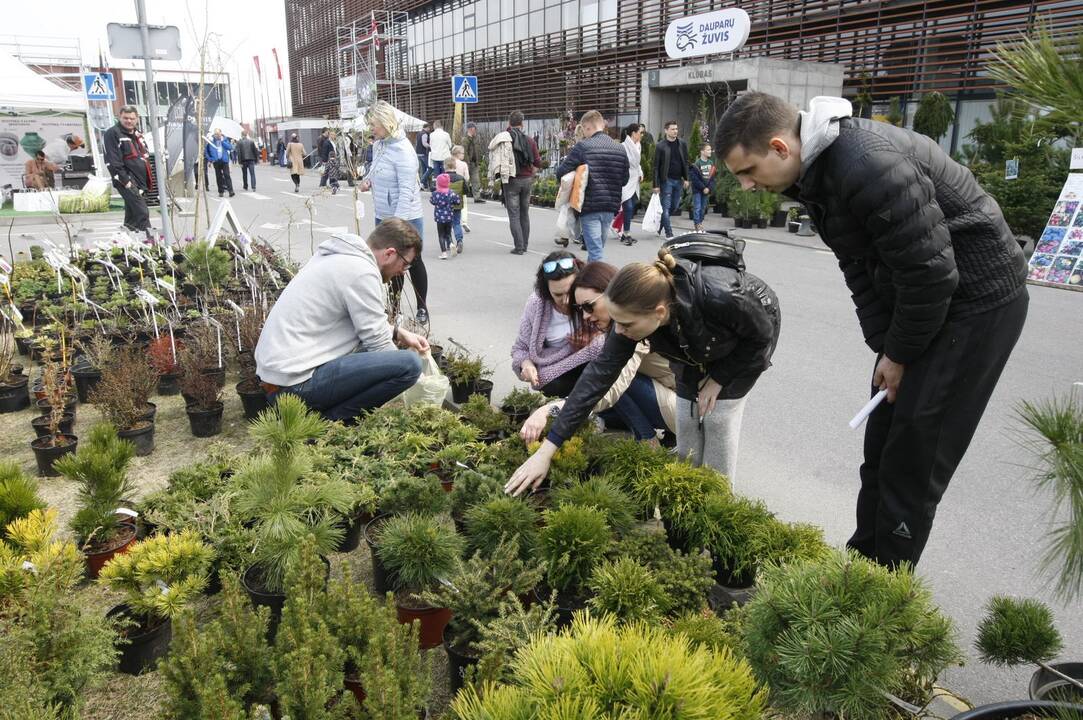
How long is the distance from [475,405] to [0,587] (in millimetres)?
2304

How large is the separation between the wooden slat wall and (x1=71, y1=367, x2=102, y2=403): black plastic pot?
551cm

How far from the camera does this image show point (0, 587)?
2043 millimetres

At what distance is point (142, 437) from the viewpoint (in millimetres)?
4160

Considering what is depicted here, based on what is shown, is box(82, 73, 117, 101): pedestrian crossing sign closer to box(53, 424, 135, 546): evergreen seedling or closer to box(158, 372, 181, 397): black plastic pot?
box(158, 372, 181, 397): black plastic pot

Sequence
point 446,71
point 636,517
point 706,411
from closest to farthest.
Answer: point 636,517 < point 706,411 < point 446,71

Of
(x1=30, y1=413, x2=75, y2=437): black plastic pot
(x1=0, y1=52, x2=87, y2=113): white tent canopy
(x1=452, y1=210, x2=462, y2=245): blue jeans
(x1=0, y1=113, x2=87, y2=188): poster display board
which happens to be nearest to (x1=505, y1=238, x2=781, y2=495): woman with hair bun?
(x1=30, y1=413, x2=75, y2=437): black plastic pot

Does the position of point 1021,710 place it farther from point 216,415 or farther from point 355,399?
point 216,415

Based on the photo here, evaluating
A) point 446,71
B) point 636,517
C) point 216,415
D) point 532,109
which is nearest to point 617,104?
point 532,109

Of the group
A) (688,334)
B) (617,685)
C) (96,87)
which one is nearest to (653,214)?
(688,334)

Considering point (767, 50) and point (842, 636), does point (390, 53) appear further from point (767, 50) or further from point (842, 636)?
point (842, 636)

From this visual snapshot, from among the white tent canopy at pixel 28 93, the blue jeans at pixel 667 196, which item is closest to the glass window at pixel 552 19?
the white tent canopy at pixel 28 93

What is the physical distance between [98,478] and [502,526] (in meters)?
1.48

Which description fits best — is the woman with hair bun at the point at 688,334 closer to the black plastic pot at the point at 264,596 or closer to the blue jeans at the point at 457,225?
the black plastic pot at the point at 264,596

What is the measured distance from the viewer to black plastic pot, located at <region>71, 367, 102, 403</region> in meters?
4.99
